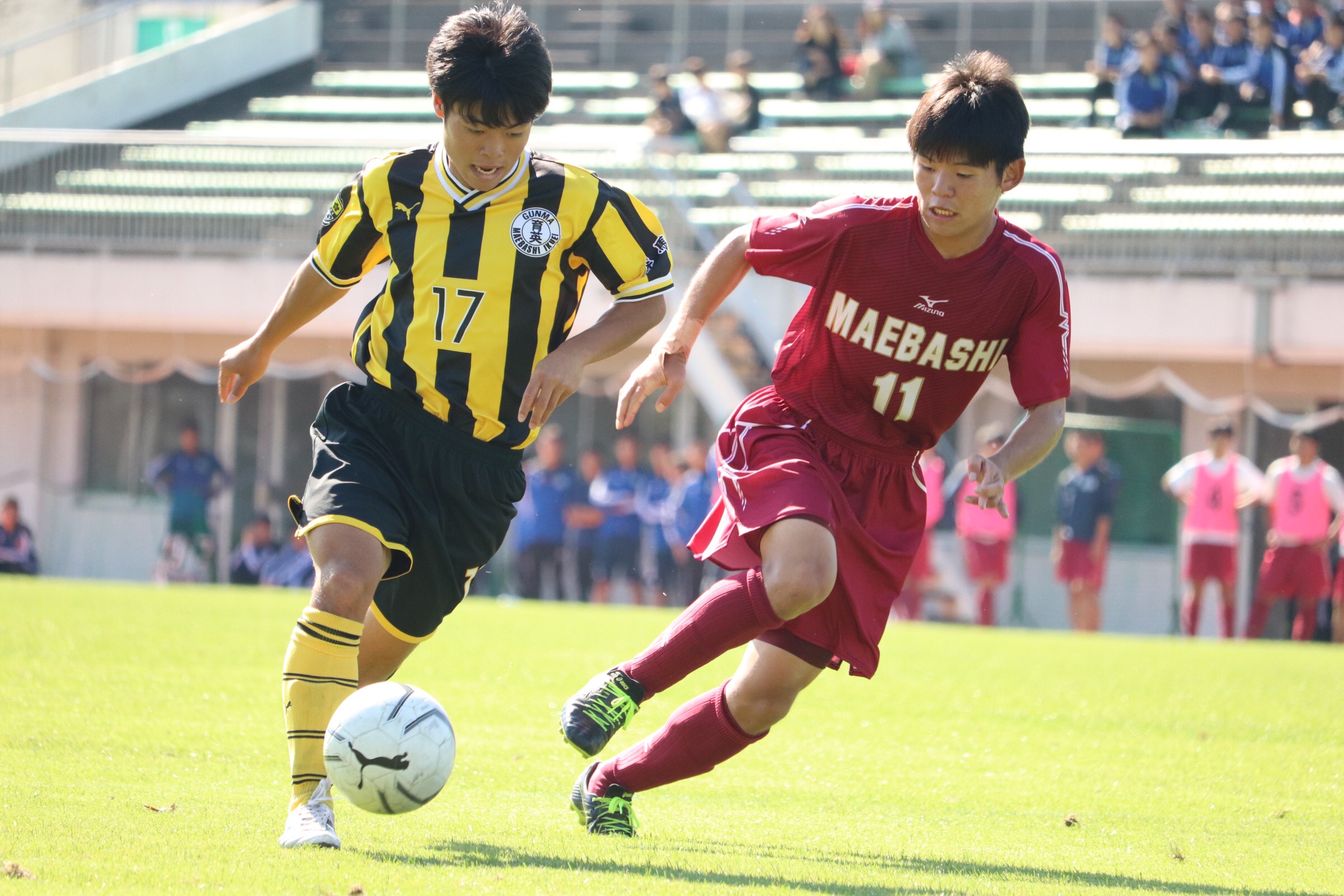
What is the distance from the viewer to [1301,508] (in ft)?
47.9

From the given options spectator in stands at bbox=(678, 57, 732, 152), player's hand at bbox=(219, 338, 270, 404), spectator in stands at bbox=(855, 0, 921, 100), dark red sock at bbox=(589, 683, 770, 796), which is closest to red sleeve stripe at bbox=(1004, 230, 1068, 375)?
dark red sock at bbox=(589, 683, 770, 796)

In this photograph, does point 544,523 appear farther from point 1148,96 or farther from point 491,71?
point 491,71

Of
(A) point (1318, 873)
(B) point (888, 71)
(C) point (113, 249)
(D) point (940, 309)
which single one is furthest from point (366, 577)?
Result: (B) point (888, 71)

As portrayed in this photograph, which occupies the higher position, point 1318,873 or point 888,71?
point 888,71

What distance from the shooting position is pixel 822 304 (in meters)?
4.52

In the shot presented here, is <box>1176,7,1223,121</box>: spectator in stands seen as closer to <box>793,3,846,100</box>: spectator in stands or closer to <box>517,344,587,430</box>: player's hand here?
<box>793,3,846,100</box>: spectator in stands

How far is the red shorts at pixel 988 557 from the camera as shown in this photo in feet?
51.2

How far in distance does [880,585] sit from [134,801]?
2.16 meters

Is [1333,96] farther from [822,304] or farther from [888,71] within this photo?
[822,304]

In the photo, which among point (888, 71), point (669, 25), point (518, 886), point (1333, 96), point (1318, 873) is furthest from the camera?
point (669, 25)

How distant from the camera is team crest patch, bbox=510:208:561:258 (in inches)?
172

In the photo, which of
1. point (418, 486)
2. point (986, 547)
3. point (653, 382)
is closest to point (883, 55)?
point (986, 547)

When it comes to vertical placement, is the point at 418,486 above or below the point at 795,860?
above

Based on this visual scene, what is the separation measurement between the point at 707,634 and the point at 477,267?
1.17m
